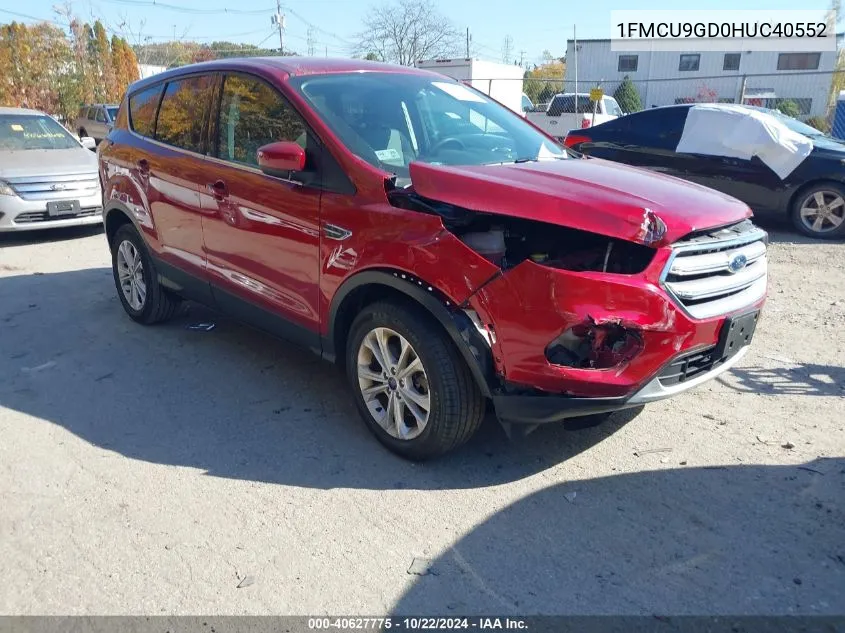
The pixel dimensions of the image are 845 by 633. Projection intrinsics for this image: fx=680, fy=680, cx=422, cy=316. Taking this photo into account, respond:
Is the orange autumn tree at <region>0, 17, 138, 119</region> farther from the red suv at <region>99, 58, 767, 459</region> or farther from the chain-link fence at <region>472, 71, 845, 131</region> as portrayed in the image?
the red suv at <region>99, 58, 767, 459</region>

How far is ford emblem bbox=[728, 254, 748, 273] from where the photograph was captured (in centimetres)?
313

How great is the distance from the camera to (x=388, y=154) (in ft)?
11.8

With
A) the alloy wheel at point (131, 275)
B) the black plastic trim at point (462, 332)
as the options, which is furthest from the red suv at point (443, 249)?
the alloy wheel at point (131, 275)

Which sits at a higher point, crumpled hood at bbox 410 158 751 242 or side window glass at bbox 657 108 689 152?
side window glass at bbox 657 108 689 152

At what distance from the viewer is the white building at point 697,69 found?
124 feet

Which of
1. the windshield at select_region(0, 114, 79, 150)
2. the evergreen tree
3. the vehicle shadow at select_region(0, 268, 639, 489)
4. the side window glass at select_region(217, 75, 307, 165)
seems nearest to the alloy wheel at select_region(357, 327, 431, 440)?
Result: the vehicle shadow at select_region(0, 268, 639, 489)

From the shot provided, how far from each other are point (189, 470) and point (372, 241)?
4.87 ft

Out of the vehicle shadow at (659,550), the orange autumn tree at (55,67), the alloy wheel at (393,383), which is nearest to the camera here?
the vehicle shadow at (659,550)

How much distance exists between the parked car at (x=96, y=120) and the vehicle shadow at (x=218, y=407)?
16.4 metres

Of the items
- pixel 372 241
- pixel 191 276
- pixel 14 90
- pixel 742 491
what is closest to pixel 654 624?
pixel 742 491

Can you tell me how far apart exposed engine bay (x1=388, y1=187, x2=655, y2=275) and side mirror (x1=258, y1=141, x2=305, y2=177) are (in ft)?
2.29

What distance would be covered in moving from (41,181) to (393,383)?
7.51 metres

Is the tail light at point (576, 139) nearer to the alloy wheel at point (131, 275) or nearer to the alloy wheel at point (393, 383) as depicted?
the alloy wheel at point (131, 275)

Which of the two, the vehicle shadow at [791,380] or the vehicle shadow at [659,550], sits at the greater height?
the vehicle shadow at [791,380]
